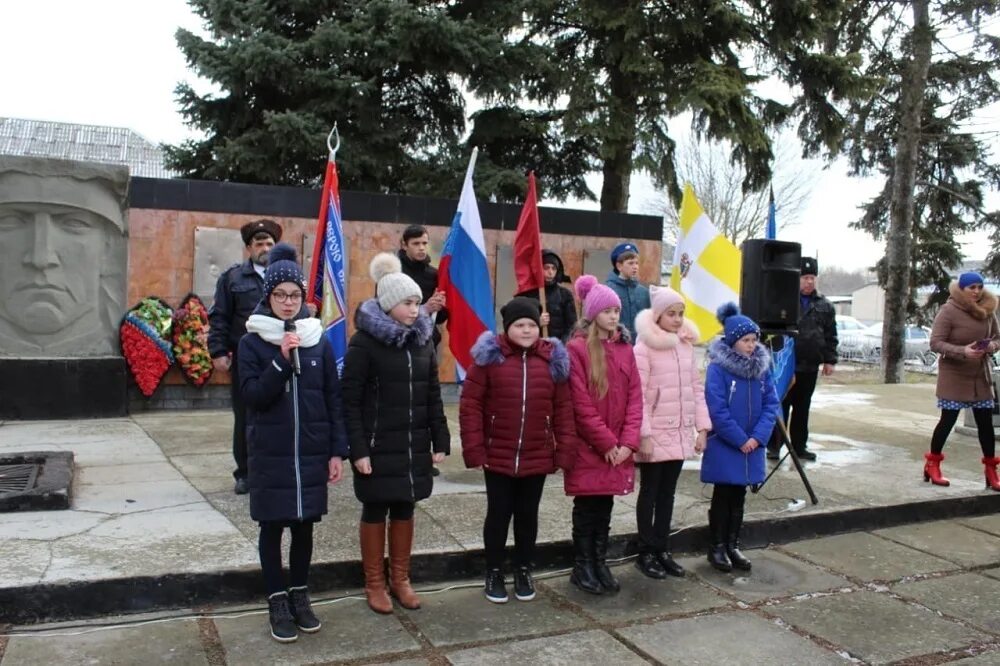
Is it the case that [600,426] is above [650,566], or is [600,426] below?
above

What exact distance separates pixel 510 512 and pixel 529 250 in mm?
2067

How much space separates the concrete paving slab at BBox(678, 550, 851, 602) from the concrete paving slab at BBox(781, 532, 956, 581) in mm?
183

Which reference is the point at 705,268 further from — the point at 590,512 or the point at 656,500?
the point at 590,512

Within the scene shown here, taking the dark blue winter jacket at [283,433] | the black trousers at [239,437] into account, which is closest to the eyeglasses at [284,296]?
the dark blue winter jacket at [283,433]

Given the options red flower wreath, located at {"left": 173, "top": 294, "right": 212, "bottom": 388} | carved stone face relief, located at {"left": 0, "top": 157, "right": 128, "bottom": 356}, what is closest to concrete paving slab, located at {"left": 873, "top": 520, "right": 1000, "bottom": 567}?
red flower wreath, located at {"left": 173, "top": 294, "right": 212, "bottom": 388}

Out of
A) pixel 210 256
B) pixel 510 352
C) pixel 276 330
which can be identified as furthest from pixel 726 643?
pixel 210 256

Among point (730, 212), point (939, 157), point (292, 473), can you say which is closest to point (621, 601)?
point (292, 473)

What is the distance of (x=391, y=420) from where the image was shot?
4.10 meters

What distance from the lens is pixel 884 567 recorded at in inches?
207

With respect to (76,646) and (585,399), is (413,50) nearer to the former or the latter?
(585,399)

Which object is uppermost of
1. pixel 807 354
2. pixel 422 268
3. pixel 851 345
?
pixel 422 268

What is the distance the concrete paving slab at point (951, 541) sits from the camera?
5535mm

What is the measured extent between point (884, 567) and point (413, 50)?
9.92 m

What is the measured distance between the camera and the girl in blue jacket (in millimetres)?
4934
